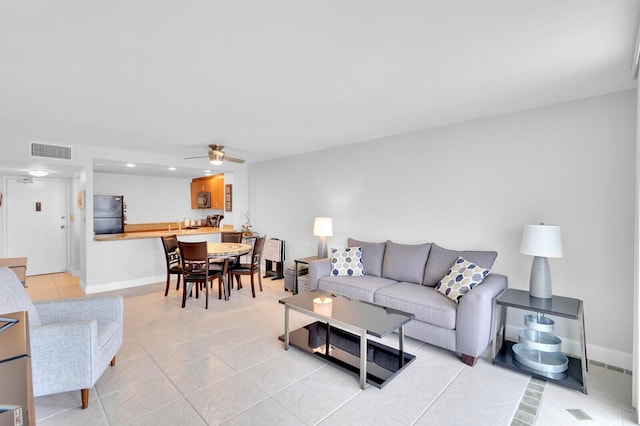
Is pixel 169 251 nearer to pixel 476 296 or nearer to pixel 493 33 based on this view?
pixel 476 296

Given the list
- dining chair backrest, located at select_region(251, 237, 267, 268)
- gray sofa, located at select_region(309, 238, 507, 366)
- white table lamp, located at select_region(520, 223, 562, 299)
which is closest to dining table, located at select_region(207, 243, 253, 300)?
dining chair backrest, located at select_region(251, 237, 267, 268)

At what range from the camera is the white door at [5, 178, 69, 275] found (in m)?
5.85

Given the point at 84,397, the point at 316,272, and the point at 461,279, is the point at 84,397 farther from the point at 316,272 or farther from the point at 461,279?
the point at 461,279

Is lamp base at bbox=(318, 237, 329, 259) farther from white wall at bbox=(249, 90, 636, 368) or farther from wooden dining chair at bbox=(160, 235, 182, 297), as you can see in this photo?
wooden dining chair at bbox=(160, 235, 182, 297)

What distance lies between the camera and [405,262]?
147 inches

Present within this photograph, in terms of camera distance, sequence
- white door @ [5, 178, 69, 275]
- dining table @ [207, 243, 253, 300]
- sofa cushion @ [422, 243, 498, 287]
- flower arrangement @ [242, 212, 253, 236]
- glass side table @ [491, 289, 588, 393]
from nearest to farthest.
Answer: glass side table @ [491, 289, 588, 393], sofa cushion @ [422, 243, 498, 287], dining table @ [207, 243, 253, 300], white door @ [5, 178, 69, 275], flower arrangement @ [242, 212, 253, 236]

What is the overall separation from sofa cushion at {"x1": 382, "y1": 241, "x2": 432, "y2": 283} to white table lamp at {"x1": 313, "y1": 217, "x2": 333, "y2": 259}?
983mm

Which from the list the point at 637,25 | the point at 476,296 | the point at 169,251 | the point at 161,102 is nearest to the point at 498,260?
the point at 476,296

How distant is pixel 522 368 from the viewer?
2.52m

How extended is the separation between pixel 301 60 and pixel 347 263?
264 cm

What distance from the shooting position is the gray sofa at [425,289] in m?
2.66

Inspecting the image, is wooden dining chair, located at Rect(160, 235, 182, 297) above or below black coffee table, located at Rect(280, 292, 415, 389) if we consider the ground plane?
above

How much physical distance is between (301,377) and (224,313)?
69.9 inches

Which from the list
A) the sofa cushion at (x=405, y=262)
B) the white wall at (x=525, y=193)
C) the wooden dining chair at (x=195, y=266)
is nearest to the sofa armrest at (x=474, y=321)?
the white wall at (x=525, y=193)
